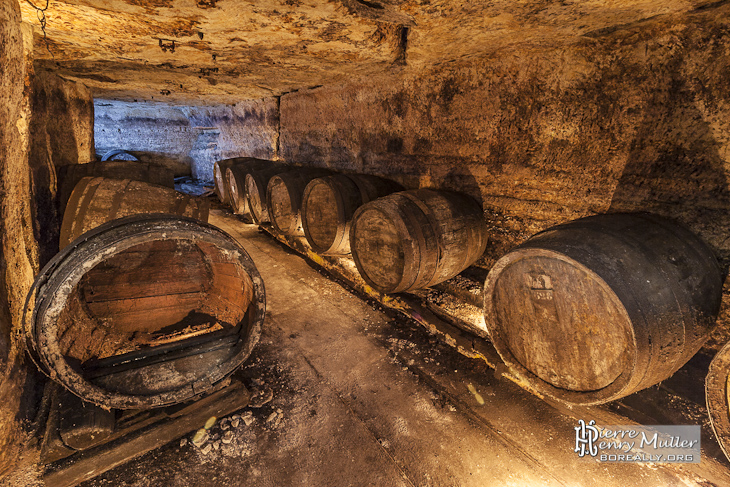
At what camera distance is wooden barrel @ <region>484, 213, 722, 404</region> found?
1.48 metres

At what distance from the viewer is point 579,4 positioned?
167 cm

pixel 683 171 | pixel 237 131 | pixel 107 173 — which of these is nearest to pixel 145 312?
pixel 107 173

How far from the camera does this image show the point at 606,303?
158cm

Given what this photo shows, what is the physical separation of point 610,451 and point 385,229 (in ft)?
6.82

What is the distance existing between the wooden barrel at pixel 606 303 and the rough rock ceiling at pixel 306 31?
1189 mm

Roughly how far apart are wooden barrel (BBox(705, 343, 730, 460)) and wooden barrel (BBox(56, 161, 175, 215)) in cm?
411

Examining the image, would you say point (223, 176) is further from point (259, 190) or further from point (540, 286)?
point (540, 286)

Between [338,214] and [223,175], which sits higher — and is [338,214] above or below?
below

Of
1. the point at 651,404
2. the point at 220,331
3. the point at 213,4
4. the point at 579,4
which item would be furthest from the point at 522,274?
the point at 213,4

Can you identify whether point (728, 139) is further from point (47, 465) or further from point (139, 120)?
point (139, 120)

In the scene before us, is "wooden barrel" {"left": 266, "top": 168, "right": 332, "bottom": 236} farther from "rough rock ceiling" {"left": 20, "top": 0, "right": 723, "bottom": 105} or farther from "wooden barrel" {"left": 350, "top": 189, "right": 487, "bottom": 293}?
"wooden barrel" {"left": 350, "top": 189, "right": 487, "bottom": 293}

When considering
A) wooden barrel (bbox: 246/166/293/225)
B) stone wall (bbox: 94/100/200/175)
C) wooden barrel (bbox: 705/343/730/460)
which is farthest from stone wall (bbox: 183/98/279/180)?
wooden barrel (bbox: 705/343/730/460)

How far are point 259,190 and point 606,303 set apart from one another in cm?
473

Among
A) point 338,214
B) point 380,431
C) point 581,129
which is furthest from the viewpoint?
point 338,214
